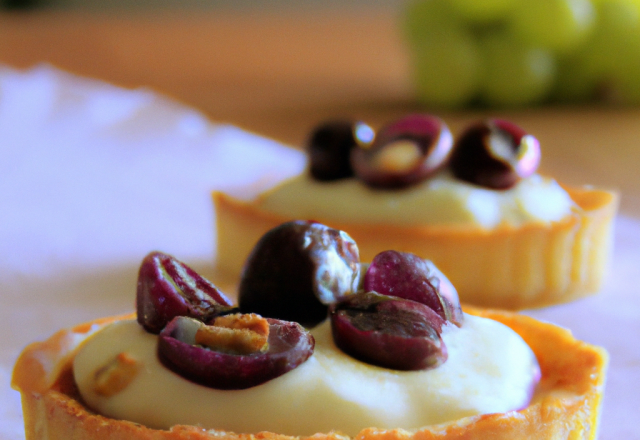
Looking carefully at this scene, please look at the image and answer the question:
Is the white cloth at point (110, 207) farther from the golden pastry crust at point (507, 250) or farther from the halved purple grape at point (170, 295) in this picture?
the halved purple grape at point (170, 295)

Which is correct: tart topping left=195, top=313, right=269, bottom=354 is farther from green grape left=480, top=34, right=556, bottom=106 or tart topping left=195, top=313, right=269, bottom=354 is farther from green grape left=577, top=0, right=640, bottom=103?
green grape left=577, top=0, right=640, bottom=103

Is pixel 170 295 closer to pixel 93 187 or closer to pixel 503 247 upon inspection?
pixel 503 247

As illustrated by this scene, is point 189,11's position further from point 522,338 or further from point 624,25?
point 522,338

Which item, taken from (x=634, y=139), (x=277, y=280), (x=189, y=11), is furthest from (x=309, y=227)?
(x=189, y=11)

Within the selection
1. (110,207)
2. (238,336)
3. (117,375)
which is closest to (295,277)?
(238,336)

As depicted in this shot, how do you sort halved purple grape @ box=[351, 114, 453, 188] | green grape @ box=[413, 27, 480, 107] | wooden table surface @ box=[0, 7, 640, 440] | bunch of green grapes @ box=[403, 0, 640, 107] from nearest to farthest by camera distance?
1. halved purple grape @ box=[351, 114, 453, 188]
2. wooden table surface @ box=[0, 7, 640, 440]
3. bunch of green grapes @ box=[403, 0, 640, 107]
4. green grape @ box=[413, 27, 480, 107]

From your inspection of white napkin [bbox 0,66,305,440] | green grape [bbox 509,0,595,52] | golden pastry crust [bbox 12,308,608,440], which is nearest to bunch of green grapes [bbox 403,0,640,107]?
green grape [bbox 509,0,595,52]
